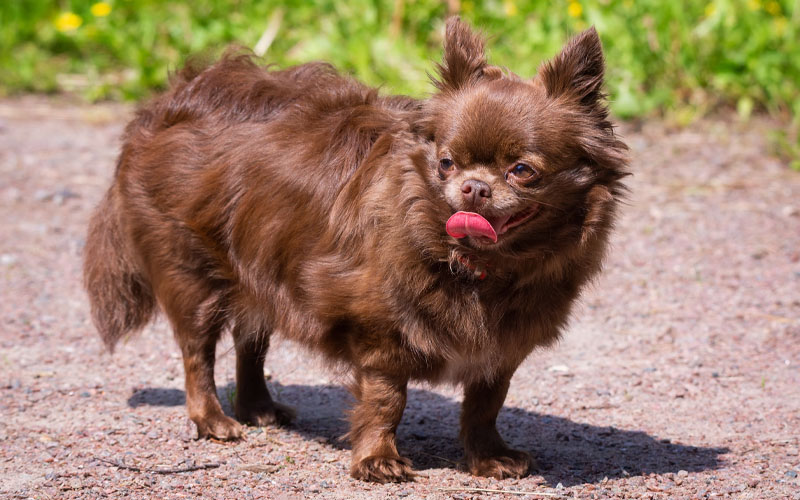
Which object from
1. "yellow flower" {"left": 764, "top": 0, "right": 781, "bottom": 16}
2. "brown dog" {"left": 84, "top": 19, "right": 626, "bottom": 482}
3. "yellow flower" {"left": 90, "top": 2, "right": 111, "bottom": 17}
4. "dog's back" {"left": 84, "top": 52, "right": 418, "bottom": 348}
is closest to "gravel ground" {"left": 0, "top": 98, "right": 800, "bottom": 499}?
"brown dog" {"left": 84, "top": 19, "right": 626, "bottom": 482}

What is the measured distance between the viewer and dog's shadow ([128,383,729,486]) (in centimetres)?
423

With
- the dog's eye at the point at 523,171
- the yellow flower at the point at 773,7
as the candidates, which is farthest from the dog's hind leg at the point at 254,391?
the yellow flower at the point at 773,7

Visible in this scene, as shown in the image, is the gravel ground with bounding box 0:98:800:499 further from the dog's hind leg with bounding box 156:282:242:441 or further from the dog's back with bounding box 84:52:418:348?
the dog's back with bounding box 84:52:418:348

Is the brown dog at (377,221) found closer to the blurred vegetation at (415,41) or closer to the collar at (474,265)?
the collar at (474,265)

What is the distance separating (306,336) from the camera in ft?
13.7

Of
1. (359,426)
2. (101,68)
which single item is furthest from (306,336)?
(101,68)

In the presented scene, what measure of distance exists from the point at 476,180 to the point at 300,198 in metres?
0.97

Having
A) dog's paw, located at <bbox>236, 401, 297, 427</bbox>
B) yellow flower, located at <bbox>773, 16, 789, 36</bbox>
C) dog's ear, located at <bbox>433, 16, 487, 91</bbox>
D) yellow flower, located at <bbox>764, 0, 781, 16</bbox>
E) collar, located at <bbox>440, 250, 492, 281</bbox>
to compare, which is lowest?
dog's paw, located at <bbox>236, 401, 297, 427</bbox>

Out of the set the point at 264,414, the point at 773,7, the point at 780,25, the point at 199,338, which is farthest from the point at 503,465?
the point at 773,7

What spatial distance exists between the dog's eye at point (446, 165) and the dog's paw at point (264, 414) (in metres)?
1.75

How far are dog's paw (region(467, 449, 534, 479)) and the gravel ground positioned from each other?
72mm

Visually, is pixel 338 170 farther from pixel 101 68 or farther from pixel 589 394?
pixel 101 68

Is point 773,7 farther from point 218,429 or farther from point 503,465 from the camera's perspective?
point 218,429

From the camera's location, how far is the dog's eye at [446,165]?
3.67 metres
